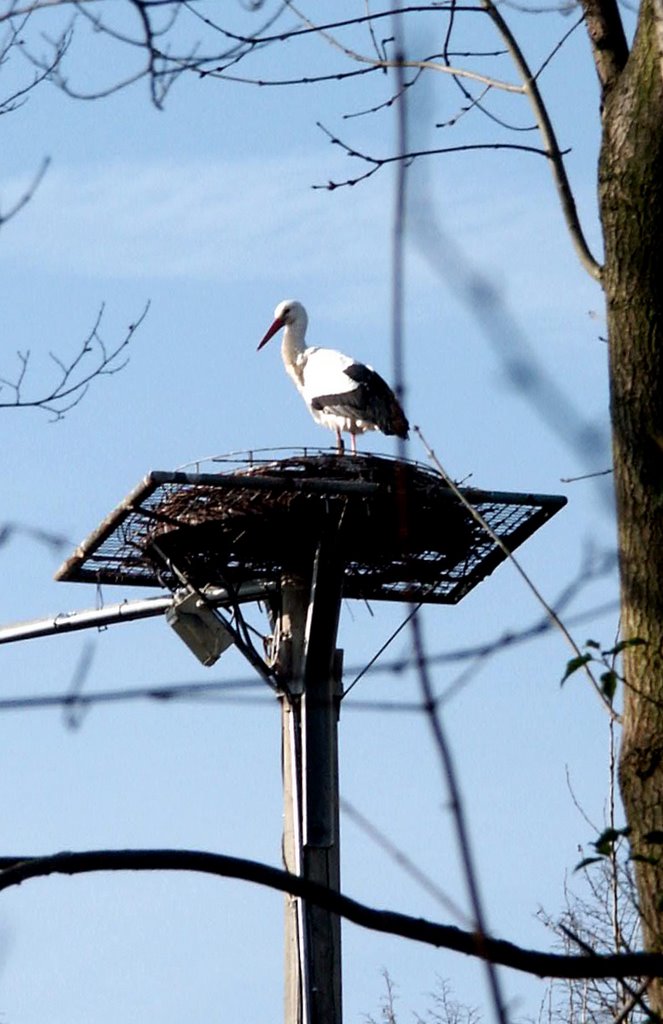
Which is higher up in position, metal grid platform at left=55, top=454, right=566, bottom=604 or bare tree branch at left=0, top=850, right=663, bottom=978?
metal grid platform at left=55, top=454, right=566, bottom=604

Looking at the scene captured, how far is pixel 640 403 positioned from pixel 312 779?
625 cm

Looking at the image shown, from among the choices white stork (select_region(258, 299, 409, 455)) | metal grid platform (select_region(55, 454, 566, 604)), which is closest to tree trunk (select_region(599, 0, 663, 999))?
metal grid platform (select_region(55, 454, 566, 604))

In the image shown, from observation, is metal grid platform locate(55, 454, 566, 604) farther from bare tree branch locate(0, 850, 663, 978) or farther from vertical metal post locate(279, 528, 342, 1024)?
bare tree branch locate(0, 850, 663, 978)

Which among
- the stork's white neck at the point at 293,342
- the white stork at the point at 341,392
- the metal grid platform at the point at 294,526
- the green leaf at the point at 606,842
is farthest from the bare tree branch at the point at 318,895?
the stork's white neck at the point at 293,342

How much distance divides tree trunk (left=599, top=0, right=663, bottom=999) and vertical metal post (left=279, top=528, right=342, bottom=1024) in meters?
5.77

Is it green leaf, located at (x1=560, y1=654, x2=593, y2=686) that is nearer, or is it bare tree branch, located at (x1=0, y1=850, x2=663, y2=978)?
bare tree branch, located at (x1=0, y1=850, x2=663, y2=978)

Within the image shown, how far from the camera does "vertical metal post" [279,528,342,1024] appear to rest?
29.2 ft

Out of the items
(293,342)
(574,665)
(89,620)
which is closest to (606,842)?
(574,665)

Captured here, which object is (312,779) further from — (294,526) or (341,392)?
(341,392)

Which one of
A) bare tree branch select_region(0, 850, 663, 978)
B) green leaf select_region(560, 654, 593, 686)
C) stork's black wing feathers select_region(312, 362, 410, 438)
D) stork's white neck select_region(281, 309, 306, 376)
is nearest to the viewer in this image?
bare tree branch select_region(0, 850, 663, 978)

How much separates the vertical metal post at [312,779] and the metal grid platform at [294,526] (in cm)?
19

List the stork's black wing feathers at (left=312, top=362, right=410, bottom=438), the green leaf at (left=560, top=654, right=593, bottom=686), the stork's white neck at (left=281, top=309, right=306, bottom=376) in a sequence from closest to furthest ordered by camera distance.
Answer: the green leaf at (left=560, top=654, right=593, bottom=686)
the stork's black wing feathers at (left=312, top=362, right=410, bottom=438)
the stork's white neck at (left=281, top=309, right=306, bottom=376)

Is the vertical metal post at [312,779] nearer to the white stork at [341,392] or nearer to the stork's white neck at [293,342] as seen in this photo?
the white stork at [341,392]

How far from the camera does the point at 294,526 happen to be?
29.5 ft
